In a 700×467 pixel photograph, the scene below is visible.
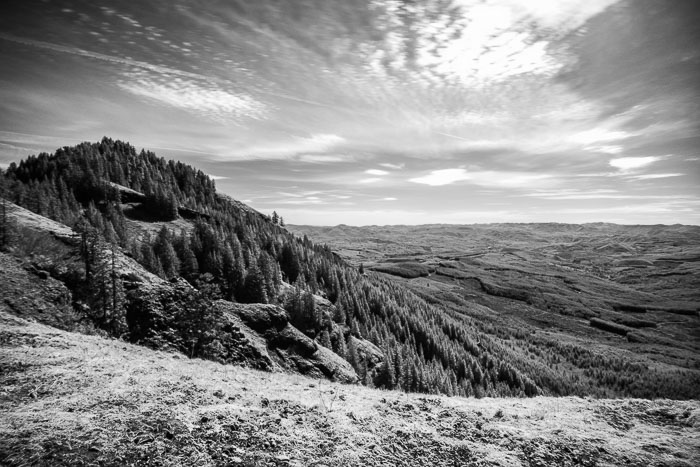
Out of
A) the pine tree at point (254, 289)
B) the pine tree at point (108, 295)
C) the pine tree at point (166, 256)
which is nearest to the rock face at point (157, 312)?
the pine tree at point (108, 295)

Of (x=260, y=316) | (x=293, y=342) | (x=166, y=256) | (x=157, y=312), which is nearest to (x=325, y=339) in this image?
(x=293, y=342)

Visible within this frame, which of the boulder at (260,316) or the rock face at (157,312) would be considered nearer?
the rock face at (157,312)

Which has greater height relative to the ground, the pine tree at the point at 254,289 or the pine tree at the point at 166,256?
the pine tree at the point at 166,256

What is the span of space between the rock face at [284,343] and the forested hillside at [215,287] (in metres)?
7.53

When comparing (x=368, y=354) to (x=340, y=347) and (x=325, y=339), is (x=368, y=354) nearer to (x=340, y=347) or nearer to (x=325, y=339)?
(x=340, y=347)

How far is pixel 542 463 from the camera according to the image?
13.7 meters

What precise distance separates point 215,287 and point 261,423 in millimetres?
30517

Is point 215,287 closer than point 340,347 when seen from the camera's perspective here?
Yes

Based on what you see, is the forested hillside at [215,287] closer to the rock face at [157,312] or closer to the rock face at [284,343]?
the rock face at [157,312]

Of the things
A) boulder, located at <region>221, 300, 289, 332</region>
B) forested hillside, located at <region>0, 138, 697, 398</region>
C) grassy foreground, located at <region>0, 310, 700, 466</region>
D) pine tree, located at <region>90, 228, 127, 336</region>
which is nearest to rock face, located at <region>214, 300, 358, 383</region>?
boulder, located at <region>221, 300, 289, 332</region>

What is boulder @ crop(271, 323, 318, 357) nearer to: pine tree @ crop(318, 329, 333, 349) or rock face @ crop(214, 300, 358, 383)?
rock face @ crop(214, 300, 358, 383)

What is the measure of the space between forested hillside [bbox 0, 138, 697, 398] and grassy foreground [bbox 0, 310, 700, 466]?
14.9 m

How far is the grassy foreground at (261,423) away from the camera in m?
11.3

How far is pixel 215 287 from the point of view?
41.0m
